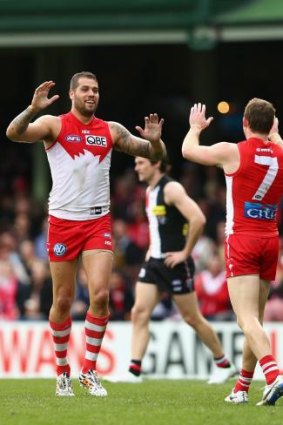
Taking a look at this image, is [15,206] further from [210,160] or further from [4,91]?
[210,160]

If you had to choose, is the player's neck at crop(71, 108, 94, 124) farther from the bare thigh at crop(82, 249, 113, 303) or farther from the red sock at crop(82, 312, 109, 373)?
the red sock at crop(82, 312, 109, 373)

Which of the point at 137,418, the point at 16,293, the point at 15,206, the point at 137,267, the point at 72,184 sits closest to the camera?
the point at 137,418

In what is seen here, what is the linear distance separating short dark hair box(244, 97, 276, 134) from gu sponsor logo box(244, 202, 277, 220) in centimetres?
59

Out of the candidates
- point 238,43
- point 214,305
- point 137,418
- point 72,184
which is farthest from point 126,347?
point 238,43

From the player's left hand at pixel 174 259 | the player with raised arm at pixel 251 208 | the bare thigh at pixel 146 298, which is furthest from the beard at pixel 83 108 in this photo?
the bare thigh at pixel 146 298

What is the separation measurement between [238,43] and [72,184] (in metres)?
17.2

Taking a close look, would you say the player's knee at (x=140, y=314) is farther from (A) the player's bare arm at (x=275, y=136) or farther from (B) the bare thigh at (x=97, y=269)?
(A) the player's bare arm at (x=275, y=136)

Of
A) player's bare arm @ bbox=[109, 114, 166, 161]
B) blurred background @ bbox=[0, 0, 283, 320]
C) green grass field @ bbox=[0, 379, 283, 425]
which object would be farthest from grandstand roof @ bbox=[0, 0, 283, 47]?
player's bare arm @ bbox=[109, 114, 166, 161]

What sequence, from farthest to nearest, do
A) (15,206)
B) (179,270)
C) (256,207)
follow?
(15,206), (179,270), (256,207)

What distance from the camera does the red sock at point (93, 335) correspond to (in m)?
11.8

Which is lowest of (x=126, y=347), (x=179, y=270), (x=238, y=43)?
(x=126, y=347)

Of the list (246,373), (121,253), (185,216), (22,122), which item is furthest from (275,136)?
(121,253)

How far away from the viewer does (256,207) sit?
35.8 ft

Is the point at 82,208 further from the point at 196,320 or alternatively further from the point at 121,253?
the point at 121,253
